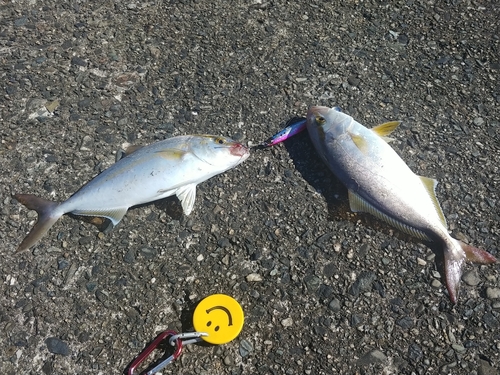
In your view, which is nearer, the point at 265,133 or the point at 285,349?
the point at 285,349

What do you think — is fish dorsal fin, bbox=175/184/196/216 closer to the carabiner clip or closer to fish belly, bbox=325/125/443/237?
the carabiner clip

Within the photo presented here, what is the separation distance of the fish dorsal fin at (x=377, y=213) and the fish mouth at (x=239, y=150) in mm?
766

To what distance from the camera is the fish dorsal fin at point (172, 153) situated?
10.2ft

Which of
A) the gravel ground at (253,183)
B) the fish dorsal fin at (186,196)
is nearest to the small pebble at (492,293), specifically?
the gravel ground at (253,183)

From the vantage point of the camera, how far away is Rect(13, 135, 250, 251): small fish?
10.0 ft

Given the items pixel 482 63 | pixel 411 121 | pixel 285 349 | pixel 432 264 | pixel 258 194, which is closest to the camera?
pixel 285 349

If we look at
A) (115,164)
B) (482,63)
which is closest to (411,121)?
(482,63)

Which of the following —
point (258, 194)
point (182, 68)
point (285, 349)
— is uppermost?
point (182, 68)

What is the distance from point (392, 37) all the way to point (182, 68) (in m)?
1.89

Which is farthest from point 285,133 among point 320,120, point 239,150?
point 239,150

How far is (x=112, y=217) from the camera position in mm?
3074

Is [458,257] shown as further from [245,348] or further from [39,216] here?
[39,216]

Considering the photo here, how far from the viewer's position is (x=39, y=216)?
3061 mm

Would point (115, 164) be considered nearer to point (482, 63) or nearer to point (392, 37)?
point (392, 37)
